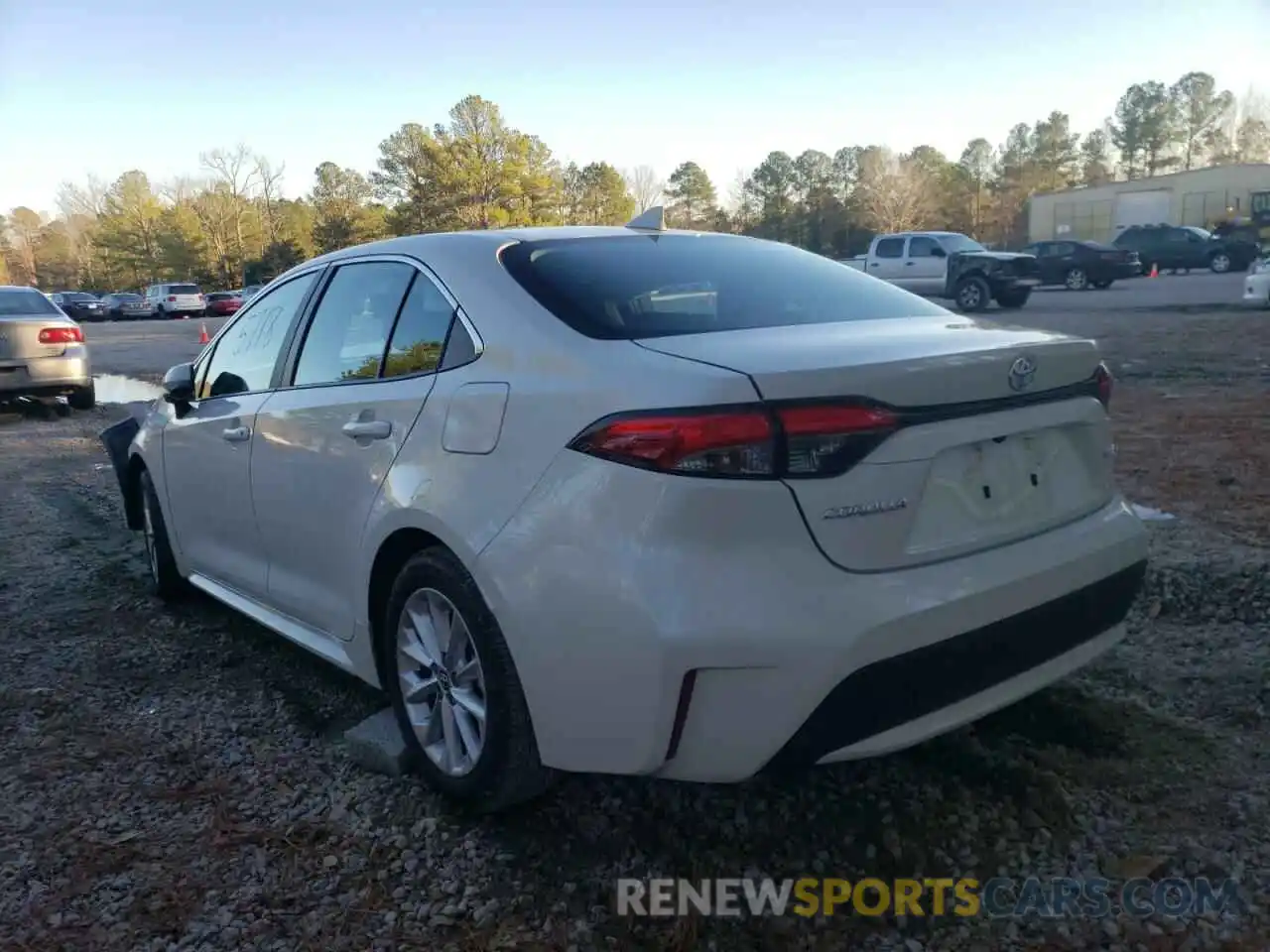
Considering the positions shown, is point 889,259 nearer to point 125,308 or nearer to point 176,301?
point 176,301

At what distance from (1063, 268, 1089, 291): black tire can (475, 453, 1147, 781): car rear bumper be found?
92.3 ft

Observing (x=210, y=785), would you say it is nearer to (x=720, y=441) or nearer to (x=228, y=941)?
(x=228, y=941)

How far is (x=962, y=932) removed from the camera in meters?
2.28

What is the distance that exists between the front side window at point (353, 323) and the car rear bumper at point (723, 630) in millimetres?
1047

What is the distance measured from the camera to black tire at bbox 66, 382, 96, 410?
1212 cm

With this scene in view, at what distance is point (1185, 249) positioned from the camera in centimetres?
3291

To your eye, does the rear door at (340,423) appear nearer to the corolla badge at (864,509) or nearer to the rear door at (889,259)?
the corolla badge at (864,509)

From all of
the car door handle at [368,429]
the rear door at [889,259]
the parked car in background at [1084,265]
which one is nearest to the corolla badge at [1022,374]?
the car door handle at [368,429]

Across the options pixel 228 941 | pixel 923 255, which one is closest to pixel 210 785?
pixel 228 941

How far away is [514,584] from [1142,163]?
308ft

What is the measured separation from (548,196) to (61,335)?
50228mm

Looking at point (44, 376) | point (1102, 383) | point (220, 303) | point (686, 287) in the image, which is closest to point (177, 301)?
point (220, 303)

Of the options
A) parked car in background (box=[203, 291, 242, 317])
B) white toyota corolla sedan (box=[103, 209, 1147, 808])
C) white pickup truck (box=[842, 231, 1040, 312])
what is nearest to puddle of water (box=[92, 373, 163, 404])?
white toyota corolla sedan (box=[103, 209, 1147, 808])

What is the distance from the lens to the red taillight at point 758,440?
2.13 meters
